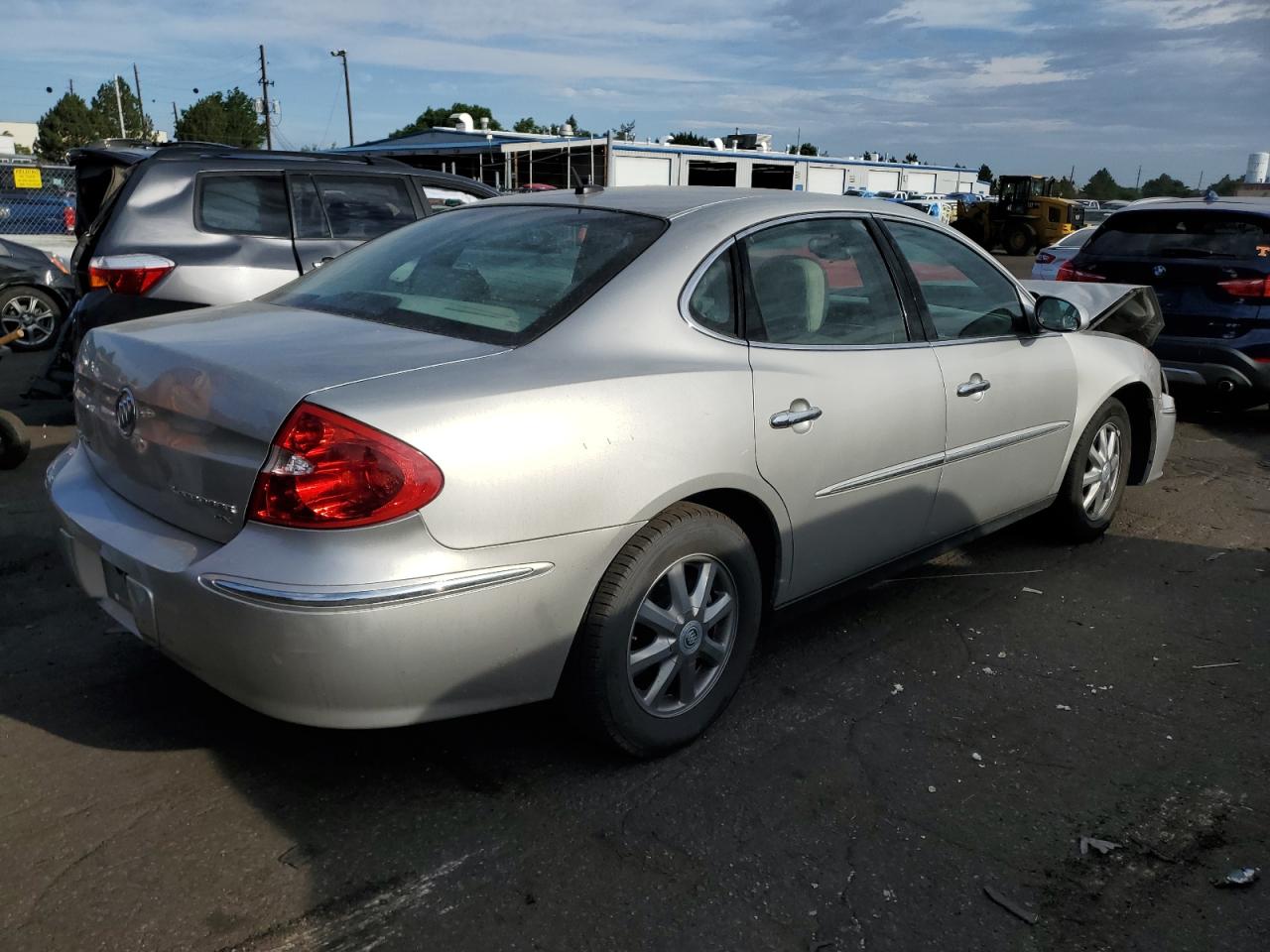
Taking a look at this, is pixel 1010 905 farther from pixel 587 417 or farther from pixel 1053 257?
pixel 1053 257

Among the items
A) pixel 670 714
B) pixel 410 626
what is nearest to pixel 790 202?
pixel 670 714

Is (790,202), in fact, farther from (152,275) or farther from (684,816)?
(152,275)

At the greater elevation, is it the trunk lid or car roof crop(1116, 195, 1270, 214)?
car roof crop(1116, 195, 1270, 214)

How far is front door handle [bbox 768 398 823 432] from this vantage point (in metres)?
3.09

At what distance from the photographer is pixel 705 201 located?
3389 millimetres

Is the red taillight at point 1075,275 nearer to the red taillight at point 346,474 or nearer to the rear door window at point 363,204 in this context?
the rear door window at point 363,204

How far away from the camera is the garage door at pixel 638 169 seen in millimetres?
37219

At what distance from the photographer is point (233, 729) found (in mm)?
3139

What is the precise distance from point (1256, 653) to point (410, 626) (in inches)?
128

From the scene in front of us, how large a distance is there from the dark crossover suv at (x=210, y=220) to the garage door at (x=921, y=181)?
49.0 m

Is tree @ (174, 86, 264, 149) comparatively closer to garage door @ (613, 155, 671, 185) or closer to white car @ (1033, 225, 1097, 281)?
garage door @ (613, 155, 671, 185)

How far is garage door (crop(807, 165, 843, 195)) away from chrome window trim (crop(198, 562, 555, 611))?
42.9 metres

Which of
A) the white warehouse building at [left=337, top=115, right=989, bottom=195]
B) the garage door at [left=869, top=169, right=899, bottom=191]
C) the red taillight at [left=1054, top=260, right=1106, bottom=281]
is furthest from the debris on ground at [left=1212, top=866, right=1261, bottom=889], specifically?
the garage door at [left=869, top=169, right=899, bottom=191]

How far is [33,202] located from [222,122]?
73651 millimetres
